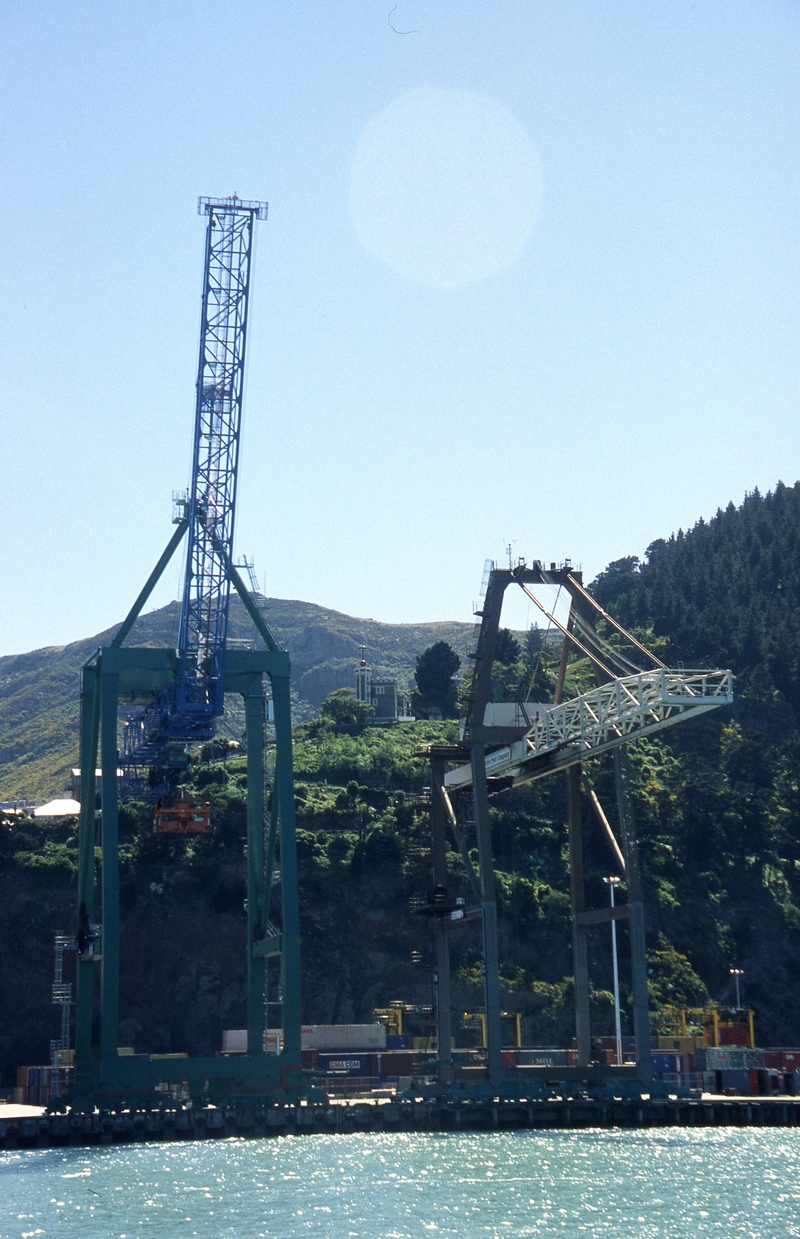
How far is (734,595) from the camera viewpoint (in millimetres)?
126062

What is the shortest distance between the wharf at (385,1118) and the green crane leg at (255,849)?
5606 mm

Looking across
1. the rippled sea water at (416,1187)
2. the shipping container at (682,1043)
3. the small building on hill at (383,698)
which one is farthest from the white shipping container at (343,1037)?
the small building on hill at (383,698)

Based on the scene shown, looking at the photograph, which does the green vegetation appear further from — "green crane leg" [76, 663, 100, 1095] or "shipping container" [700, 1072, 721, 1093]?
"shipping container" [700, 1072, 721, 1093]

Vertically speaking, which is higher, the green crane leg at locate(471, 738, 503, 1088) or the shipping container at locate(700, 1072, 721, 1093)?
the green crane leg at locate(471, 738, 503, 1088)

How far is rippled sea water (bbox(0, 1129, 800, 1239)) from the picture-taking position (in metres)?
34.2

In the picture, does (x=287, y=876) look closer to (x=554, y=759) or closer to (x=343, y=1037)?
(x=554, y=759)

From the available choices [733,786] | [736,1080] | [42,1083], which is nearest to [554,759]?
[736,1080]

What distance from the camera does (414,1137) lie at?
51.9 m

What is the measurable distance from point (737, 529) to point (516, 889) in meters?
74.6

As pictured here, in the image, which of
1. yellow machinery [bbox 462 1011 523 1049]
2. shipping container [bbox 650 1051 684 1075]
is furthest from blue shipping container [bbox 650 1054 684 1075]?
yellow machinery [bbox 462 1011 523 1049]

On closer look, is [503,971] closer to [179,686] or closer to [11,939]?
[11,939]

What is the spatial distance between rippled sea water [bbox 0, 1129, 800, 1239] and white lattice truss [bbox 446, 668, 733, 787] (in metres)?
13.2

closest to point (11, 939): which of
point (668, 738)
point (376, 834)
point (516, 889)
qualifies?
point (376, 834)

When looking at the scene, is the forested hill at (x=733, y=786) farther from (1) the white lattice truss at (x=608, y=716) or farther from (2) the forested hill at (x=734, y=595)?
(1) the white lattice truss at (x=608, y=716)
